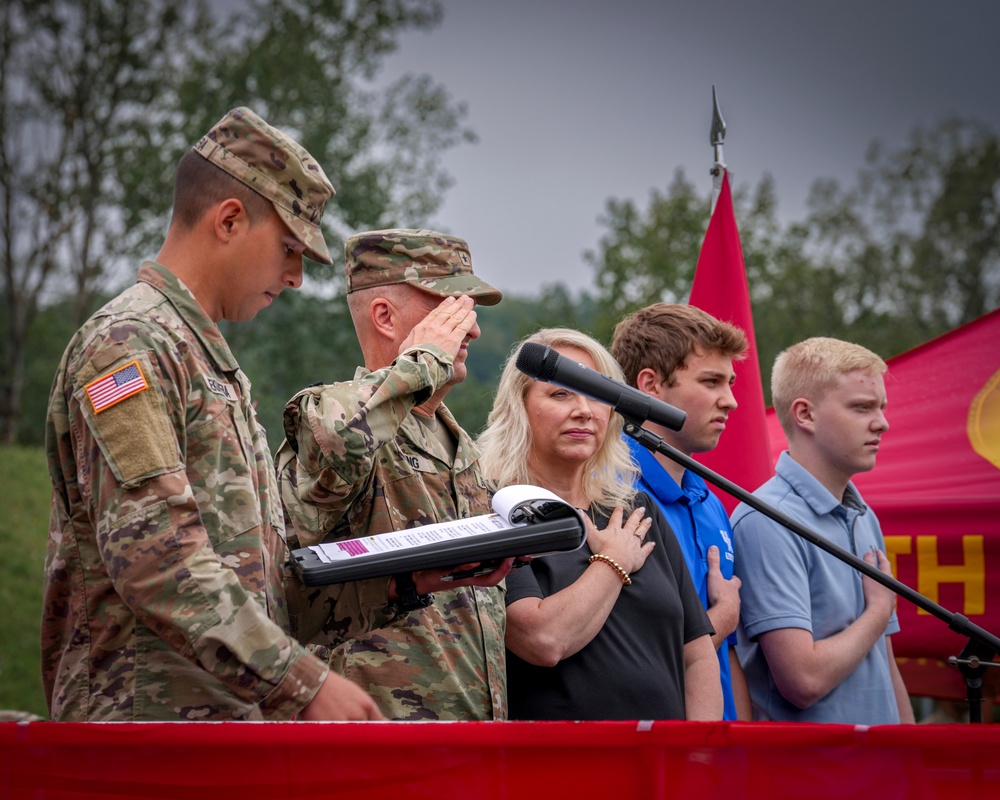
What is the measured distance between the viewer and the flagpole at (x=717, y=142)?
15.9 ft

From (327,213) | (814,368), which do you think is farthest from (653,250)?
(814,368)

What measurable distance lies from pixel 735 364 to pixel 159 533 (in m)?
3.71

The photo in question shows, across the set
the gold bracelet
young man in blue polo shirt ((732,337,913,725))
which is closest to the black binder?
the gold bracelet

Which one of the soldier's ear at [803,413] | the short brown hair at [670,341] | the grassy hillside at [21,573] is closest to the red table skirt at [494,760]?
the short brown hair at [670,341]

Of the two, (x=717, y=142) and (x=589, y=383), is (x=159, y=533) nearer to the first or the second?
(x=589, y=383)

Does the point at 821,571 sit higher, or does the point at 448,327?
the point at 448,327

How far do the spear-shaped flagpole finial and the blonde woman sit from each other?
6.47ft

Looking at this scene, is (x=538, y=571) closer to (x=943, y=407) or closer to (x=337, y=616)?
(x=337, y=616)

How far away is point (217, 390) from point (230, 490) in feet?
0.64

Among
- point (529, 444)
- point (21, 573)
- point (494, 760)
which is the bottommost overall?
point (21, 573)

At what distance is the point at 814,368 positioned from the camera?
3.87 meters

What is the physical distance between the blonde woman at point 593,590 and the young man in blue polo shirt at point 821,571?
36 cm

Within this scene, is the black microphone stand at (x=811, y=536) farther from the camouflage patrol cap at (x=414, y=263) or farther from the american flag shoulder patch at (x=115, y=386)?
the american flag shoulder patch at (x=115, y=386)

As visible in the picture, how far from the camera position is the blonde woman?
9.05ft
